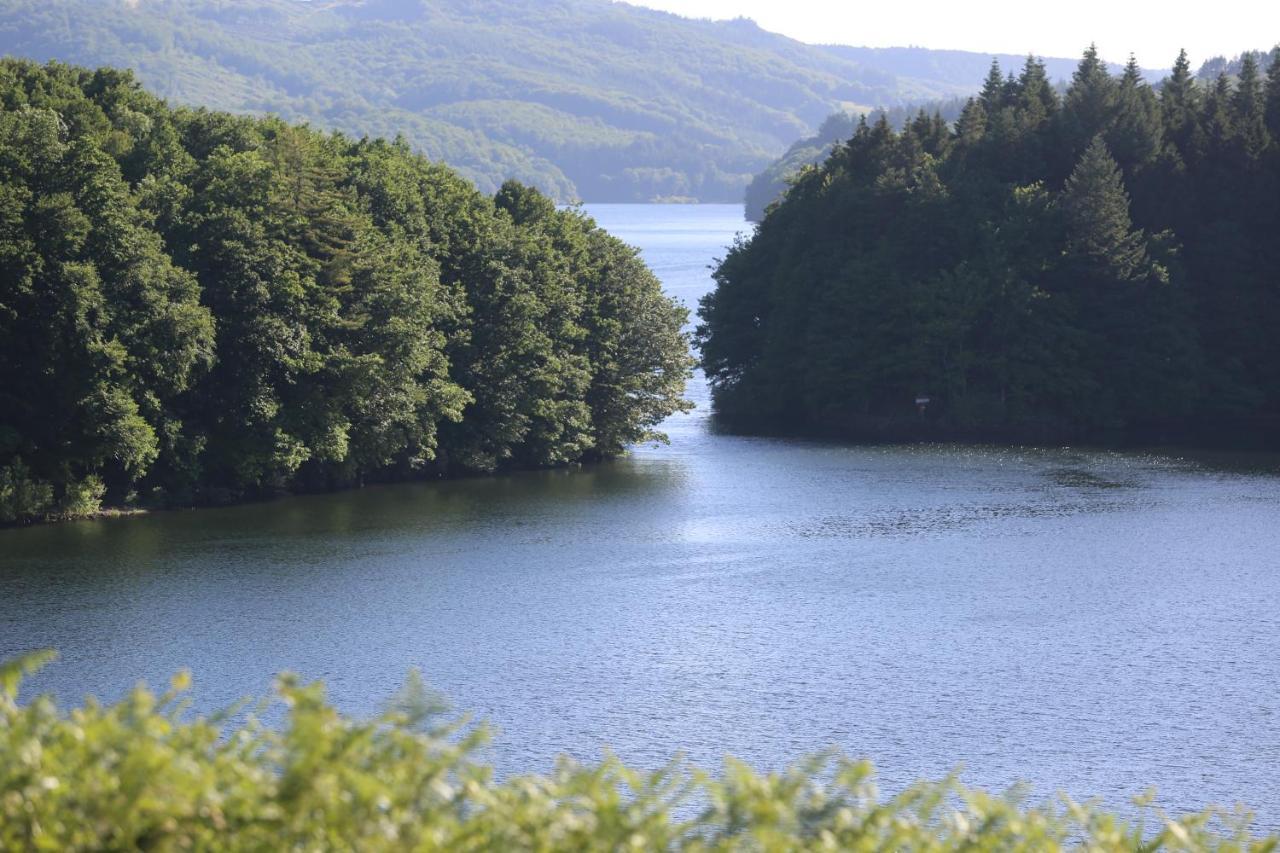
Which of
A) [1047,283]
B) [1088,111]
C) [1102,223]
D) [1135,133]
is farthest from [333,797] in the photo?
[1088,111]

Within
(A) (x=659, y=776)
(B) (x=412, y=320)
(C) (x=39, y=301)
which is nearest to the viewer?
(A) (x=659, y=776)

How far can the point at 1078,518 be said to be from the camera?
211 ft

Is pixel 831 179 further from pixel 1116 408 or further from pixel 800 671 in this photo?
pixel 800 671

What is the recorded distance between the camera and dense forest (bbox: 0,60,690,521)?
58.0m

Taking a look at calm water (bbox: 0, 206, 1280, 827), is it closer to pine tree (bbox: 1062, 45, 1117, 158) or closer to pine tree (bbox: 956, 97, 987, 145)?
pine tree (bbox: 1062, 45, 1117, 158)

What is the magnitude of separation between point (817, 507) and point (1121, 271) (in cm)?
3199

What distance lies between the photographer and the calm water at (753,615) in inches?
1399

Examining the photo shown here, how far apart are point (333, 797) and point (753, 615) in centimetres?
3681

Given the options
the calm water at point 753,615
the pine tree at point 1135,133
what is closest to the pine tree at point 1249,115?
the pine tree at point 1135,133

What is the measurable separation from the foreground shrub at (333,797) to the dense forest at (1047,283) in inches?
3131

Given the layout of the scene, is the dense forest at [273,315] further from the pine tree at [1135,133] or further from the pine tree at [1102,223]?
the pine tree at [1135,133]

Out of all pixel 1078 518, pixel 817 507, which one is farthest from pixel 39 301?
pixel 1078 518

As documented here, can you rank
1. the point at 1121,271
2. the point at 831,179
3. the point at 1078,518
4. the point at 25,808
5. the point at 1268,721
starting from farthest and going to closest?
the point at 831,179 → the point at 1121,271 → the point at 1078,518 → the point at 1268,721 → the point at 25,808

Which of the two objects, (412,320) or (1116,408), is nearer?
(412,320)
